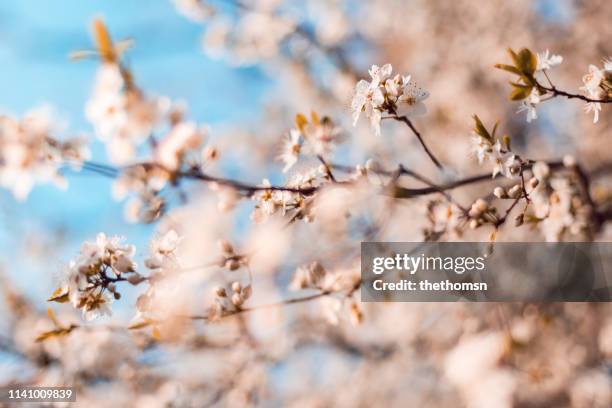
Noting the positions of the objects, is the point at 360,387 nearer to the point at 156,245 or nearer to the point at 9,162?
the point at 156,245

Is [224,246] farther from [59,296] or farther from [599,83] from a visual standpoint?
[599,83]

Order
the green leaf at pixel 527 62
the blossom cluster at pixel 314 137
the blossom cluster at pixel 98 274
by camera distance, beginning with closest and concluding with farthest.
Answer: the green leaf at pixel 527 62, the blossom cluster at pixel 98 274, the blossom cluster at pixel 314 137

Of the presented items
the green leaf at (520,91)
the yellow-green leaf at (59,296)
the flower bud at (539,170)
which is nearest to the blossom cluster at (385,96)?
the green leaf at (520,91)

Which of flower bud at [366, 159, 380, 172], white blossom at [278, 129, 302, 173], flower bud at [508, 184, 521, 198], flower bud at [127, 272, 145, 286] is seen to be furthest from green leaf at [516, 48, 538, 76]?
flower bud at [127, 272, 145, 286]

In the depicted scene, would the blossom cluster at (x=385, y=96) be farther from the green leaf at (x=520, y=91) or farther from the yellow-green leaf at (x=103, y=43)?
the yellow-green leaf at (x=103, y=43)

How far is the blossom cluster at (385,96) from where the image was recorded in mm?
1083

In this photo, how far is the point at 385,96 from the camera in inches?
42.8

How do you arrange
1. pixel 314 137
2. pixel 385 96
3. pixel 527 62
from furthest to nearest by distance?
1. pixel 314 137
2. pixel 385 96
3. pixel 527 62

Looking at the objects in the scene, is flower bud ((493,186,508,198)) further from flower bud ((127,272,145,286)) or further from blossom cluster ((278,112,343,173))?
flower bud ((127,272,145,286))

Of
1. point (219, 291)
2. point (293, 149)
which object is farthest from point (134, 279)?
point (293, 149)

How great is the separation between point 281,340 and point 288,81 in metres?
2.93

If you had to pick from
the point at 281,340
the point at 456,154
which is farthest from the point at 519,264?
the point at 456,154

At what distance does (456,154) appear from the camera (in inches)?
149

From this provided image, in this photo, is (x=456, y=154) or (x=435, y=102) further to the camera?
(x=435, y=102)
